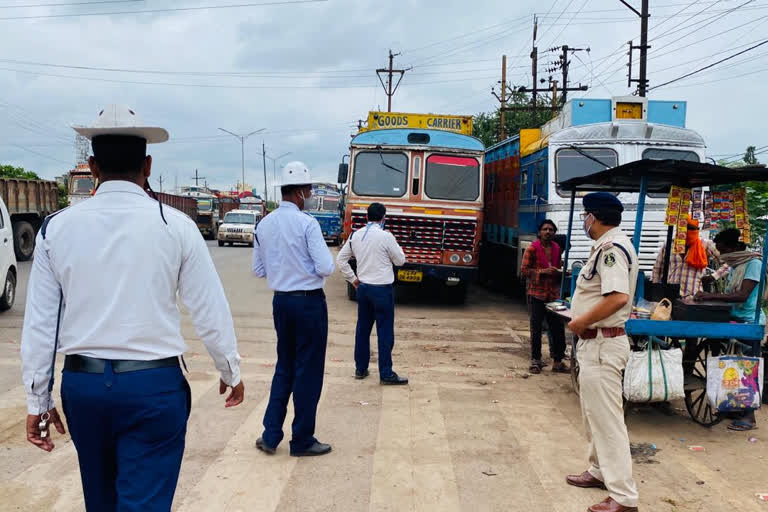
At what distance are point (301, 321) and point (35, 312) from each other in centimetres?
247

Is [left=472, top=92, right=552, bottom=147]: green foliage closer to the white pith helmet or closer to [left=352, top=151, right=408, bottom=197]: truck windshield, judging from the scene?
[left=352, top=151, right=408, bottom=197]: truck windshield

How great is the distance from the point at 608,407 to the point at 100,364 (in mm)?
3082

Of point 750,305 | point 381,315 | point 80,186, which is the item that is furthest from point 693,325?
point 80,186

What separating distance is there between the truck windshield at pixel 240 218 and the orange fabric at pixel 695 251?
94.4 feet

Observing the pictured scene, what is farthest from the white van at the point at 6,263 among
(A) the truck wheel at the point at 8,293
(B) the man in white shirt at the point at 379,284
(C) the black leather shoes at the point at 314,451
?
(C) the black leather shoes at the point at 314,451

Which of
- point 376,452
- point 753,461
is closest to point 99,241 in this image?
point 376,452

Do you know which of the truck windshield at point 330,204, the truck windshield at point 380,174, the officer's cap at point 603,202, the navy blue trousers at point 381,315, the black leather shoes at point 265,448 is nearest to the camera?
the officer's cap at point 603,202

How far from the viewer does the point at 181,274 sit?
2650 mm

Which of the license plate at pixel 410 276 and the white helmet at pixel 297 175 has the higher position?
the white helmet at pixel 297 175

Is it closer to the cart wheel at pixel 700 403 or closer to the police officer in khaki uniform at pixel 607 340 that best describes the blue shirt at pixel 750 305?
the cart wheel at pixel 700 403

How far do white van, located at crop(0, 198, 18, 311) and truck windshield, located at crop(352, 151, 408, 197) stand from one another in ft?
19.6

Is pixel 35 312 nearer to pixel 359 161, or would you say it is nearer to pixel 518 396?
pixel 518 396

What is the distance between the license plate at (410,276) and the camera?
12789 millimetres

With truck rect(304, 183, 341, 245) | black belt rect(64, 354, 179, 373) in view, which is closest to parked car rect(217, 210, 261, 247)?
truck rect(304, 183, 341, 245)
